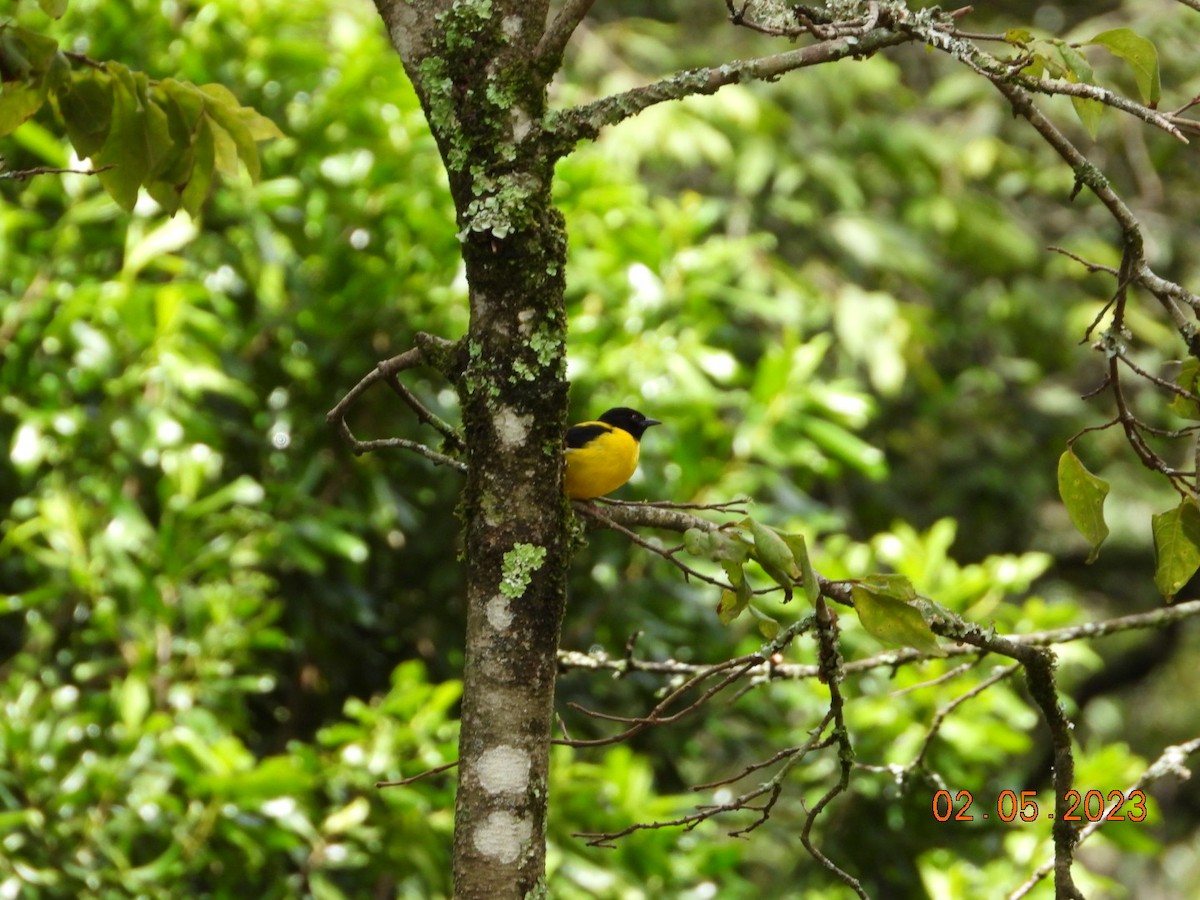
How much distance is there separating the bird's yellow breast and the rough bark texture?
0.96 metres

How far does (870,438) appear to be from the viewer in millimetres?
9312

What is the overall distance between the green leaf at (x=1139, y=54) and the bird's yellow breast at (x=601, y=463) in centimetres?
130

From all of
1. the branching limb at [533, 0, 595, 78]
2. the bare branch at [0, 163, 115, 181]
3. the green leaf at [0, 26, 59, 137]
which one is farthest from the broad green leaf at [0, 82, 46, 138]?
the branching limb at [533, 0, 595, 78]

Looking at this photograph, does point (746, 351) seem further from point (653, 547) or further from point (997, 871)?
point (653, 547)

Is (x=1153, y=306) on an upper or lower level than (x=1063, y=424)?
upper

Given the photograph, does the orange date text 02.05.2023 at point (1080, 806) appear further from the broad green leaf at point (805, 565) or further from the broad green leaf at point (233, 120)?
the broad green leaf at point (233, 120)

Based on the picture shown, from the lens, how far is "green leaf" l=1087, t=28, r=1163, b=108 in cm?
193

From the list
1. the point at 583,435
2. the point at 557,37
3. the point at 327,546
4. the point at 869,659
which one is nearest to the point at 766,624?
the point at 869,659

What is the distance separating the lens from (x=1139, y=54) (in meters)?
1.95

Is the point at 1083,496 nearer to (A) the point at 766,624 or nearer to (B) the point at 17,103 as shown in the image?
(A) the point at 766,624

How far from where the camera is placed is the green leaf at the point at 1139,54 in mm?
1931

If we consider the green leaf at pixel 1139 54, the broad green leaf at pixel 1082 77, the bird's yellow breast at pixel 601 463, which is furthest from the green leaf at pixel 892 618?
the bird's yellow breast at pixel 601 463

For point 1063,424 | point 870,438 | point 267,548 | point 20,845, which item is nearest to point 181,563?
point 267,548

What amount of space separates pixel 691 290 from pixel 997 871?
2398 mm
